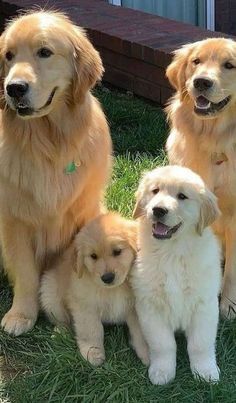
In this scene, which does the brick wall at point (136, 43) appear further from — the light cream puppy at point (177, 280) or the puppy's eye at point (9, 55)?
the light cream puppy at point (177, 280)

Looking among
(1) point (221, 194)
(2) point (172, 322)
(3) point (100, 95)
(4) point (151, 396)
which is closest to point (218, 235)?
(1) point (221, 194)

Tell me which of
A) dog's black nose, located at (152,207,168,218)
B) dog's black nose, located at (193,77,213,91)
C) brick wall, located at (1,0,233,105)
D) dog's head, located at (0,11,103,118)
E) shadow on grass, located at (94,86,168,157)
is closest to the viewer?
dog's black nose, located at (152,207,168,218)

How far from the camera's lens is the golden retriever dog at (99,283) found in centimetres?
323

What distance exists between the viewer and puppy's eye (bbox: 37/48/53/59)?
10.5 ft

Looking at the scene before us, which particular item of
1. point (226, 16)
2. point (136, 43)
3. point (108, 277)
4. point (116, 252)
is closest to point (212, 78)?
point (116, 252)

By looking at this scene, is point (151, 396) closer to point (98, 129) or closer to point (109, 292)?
point (109, 292)

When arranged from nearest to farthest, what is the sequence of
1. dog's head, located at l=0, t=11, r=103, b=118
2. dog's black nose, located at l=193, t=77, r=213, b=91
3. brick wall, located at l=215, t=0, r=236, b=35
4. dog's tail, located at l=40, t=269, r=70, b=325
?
dog's head, located at l=0, t=11, r=103, b=118 < dog's black nose, located at l=193, t=77, r=213, b=91 < dog's tail, located at l=40, t=269, r=70, b=325 < brick wall, located at l=215, t=0, r=236, b=35

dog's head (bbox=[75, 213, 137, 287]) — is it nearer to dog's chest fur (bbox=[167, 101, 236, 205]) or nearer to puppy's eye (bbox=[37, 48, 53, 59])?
dog's chest fur (bbox=[167, 101, 236, 205])

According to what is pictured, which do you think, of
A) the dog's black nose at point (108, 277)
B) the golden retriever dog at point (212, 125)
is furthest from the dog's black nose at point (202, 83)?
the dog's black nose at point (108, 277)

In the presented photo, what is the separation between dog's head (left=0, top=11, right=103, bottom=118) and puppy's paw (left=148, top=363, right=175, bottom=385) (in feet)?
4.10

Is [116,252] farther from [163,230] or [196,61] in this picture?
[196,61]

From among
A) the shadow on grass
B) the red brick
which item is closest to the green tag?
the shadow on grass

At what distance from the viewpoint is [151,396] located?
315 cm

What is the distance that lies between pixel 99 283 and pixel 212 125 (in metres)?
1.02
